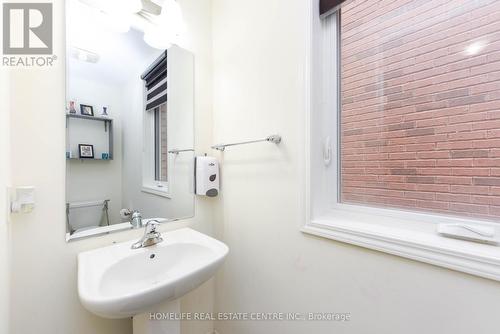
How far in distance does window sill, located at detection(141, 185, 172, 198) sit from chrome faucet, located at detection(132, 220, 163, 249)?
0.19 meters

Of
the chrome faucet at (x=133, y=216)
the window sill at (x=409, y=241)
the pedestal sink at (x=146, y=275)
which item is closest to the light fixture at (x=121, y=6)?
the chrome faucet at (x=133, y=216)

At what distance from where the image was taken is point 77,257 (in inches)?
37.2

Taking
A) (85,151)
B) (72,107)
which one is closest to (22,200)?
(85,151)

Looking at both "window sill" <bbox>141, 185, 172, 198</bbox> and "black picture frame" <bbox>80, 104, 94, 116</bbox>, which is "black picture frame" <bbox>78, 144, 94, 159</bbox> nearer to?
"black picture frame" <bbox>80, 104, 94, 116</bbox>

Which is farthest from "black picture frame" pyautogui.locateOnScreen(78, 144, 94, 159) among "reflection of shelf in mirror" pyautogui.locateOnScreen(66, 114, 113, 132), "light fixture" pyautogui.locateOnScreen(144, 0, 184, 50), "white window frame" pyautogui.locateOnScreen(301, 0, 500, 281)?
"white window frame" pyautogui.locateOnScreen(301, 0, 500, 281)

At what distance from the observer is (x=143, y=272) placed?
0.99 m

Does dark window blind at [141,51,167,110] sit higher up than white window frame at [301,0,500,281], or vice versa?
dark window blind at [141,51,167,110]

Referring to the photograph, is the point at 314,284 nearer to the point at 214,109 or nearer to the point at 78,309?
the point at 78,309

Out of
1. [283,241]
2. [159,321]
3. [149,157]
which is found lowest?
[159,321]

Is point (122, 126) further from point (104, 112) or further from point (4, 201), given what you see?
point (4, 201)

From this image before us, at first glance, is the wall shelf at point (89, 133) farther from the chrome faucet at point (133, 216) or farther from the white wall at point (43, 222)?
the chrome faucet at point (133, 216)

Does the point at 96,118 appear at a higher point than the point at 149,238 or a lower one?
higher

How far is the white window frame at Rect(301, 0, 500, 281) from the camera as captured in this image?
631 mm

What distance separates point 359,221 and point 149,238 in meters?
0.94
